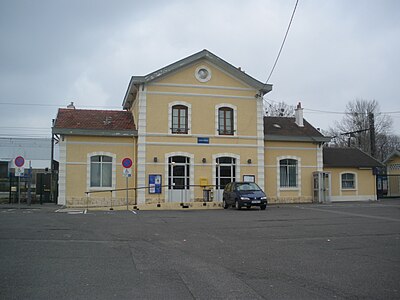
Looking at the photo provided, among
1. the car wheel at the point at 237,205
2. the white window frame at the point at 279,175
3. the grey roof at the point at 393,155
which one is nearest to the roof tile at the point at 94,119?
the car wheel at the point at 237,205

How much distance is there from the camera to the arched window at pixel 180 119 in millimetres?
27531

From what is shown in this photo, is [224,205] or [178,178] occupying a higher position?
[178,178]

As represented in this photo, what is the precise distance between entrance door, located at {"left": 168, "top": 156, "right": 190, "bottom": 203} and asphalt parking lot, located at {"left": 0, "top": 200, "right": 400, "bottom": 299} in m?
12.1

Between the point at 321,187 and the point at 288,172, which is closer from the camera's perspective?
the point at 321,187

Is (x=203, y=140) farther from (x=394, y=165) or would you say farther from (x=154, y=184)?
(x=394, y=165)

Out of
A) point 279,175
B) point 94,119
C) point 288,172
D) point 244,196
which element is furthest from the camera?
point 288,172

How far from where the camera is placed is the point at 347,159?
3356 cm

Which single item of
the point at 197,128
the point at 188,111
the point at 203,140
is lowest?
the point at 203,140

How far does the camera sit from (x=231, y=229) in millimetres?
14219

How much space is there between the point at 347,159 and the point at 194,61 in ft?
47.5

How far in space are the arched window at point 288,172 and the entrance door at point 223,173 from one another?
12.6 ft

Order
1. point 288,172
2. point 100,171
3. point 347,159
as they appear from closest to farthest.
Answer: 1. point 100,171
2. point 288,172
3. point 347,159

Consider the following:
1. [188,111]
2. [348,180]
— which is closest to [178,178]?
[188,111]

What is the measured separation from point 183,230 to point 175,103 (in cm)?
1470
